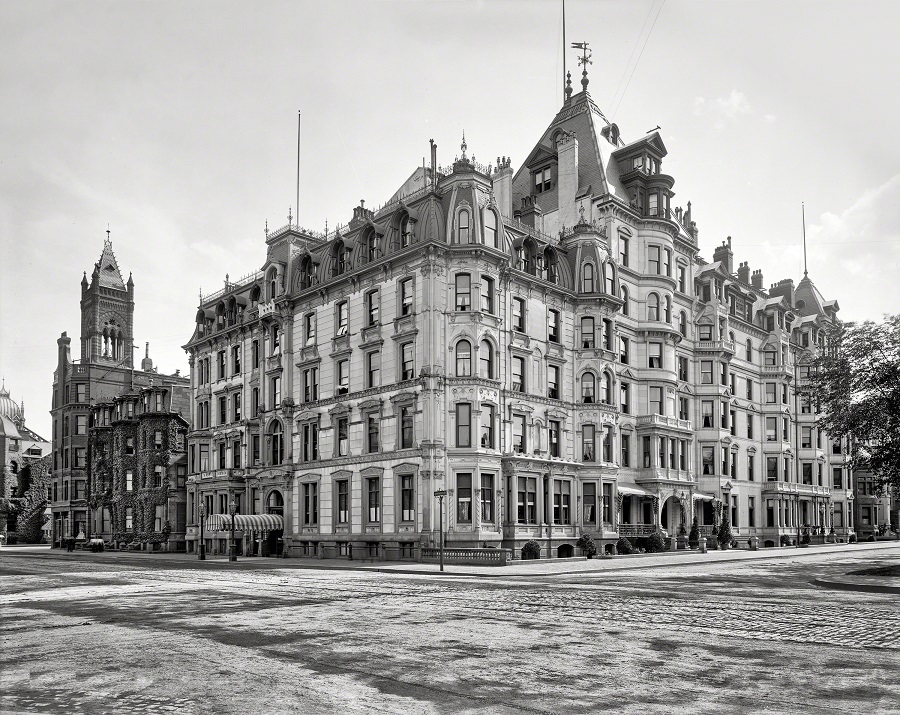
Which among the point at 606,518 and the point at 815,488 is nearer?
the point at 606,518

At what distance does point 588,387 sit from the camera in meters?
50.7

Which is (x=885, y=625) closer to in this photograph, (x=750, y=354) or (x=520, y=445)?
(x=520, y=445)

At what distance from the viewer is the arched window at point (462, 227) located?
1746 inches

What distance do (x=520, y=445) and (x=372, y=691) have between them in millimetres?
37074

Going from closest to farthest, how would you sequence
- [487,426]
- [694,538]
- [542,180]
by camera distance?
1. [487,426]
2. [694,538]
3. [542,180]

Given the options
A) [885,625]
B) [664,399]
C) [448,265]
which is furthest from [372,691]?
[664,399]

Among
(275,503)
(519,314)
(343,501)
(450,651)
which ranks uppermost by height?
(519,314)

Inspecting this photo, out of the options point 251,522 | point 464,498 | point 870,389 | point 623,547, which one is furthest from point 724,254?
point 251,522

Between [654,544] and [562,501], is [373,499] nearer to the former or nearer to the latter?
[562,501]

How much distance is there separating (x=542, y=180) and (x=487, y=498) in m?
25.6

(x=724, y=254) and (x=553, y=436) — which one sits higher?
(x=724, y=254)

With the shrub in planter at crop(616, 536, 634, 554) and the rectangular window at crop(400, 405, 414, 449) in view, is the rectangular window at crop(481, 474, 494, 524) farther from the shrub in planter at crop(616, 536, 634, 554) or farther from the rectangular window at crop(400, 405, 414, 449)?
the shrub in planter at crop(616, 536, 634, 554)

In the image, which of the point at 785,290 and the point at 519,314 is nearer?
the point at 519,314

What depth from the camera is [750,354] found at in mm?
70625
